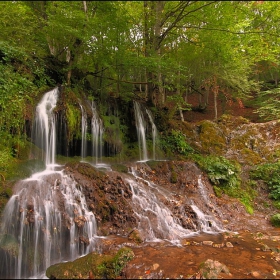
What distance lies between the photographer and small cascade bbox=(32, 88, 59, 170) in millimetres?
7312

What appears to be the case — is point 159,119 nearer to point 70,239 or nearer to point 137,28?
point 137,28

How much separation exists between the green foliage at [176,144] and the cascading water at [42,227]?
245 inches

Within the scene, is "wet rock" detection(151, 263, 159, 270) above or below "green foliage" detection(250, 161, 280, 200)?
below

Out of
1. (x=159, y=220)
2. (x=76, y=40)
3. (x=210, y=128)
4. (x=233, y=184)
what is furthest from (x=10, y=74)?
(x=210, y=128)

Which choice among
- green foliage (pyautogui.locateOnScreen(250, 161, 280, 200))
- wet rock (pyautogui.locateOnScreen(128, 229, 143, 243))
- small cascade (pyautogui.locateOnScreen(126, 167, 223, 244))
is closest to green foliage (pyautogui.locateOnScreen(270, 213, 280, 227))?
green foliage (pyautogui.locateOnScreen(250, 161, 280, 200))

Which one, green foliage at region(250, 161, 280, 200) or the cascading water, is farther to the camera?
green foliage at region(250, 161, 280, 200)

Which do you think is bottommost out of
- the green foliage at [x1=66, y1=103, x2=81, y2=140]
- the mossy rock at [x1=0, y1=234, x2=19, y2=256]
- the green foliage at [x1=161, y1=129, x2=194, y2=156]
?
the mossy rock at [x1=0, y1=234, x2=19, y2=256]

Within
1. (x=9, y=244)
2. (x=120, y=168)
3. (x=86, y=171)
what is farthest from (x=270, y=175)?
(x=9, y=244)

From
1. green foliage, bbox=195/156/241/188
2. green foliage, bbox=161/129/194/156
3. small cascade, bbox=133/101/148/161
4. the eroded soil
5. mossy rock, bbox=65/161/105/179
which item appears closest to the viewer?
the eroded soil

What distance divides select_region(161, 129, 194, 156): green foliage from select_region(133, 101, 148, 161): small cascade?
106 centimetres

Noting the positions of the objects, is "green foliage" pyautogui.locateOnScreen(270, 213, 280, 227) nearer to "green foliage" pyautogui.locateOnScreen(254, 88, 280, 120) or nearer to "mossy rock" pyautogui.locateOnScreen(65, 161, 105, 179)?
"green foliage" pyautogui.locateOnScreen(254, 88, 280, 120)

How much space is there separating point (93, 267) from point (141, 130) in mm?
7625

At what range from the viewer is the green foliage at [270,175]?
878cm

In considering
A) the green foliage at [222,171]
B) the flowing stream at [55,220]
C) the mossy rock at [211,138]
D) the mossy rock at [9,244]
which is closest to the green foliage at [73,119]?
the flowing stream at [55,220]
